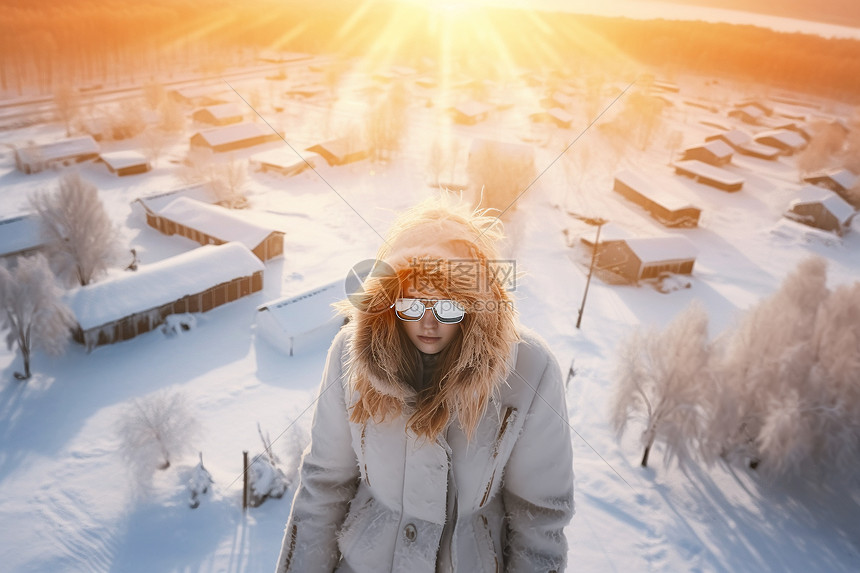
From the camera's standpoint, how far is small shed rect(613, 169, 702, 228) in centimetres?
3862

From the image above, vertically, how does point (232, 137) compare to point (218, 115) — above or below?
below

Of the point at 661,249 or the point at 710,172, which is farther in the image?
the point at 710,172

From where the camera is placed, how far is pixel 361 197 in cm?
4059

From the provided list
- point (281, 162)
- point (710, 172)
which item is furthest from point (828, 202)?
point (281, 162)

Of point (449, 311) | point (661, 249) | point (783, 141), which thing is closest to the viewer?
point (449, 311)

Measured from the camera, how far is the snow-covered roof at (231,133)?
48.1 meters

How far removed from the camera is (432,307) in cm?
264

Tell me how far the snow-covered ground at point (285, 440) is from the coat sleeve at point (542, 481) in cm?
73

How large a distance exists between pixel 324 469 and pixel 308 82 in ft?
A: 278

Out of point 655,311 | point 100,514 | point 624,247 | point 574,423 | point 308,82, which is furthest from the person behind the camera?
point 308,82

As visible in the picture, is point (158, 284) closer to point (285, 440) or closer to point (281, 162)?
point (285, 440)

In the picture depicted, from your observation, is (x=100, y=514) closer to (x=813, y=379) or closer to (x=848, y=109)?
(x=813, y=379)

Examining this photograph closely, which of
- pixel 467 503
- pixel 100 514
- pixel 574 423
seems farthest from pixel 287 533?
pixel 574 423

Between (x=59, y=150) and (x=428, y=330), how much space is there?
52.1m
